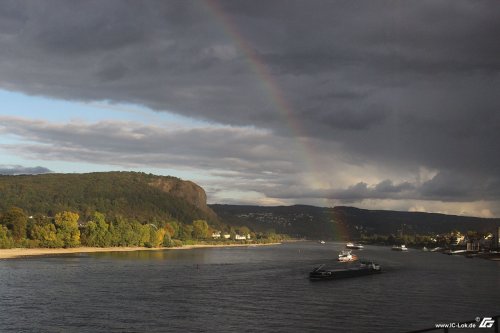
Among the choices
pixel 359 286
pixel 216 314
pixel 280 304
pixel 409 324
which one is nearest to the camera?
pixel 409 324

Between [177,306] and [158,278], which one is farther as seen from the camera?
[158,278]

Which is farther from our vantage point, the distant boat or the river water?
the distant boat

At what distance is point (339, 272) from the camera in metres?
134

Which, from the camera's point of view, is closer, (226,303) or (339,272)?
(226,303)

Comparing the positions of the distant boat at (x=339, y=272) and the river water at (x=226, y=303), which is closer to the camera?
the river water at (x=226, y=303)

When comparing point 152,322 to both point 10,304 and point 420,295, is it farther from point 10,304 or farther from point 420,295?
point 420,295

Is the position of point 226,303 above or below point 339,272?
above

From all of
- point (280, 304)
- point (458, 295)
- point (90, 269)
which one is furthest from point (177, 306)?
point (90, 269)

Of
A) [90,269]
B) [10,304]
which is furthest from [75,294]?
[90,269]

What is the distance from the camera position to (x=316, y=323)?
6088 cm

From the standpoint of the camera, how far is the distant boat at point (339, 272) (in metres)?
122

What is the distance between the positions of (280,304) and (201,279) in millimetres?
39627

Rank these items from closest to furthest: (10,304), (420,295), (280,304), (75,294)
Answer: (10,304) < (280,304) < (75,294) < (420,295)

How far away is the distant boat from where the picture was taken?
122438mm
